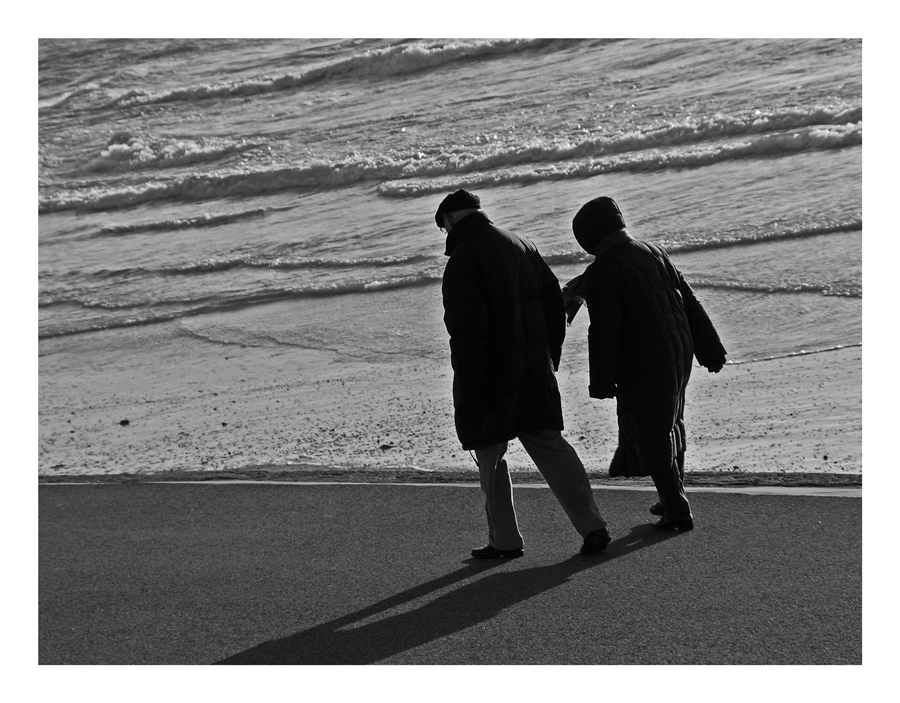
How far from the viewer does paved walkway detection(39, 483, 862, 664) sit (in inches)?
158

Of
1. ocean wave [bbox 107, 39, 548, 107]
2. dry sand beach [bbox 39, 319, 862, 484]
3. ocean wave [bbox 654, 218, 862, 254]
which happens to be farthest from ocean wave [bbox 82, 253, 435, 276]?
ocean wave [bbox 107, 39, 548, 107]

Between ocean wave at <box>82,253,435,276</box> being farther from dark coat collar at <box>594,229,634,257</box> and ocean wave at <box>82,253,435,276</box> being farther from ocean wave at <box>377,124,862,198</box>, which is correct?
dark coat collar at <box>594,229,634,257</box>

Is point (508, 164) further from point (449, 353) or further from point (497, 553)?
point (497, 553)

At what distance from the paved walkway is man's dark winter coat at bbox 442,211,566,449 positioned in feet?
2.44

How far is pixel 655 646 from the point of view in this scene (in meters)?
3.93

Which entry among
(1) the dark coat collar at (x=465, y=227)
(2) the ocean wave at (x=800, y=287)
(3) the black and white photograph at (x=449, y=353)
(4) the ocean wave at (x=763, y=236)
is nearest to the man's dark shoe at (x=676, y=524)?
(3) the black and white photograph at (x=449, y=353)

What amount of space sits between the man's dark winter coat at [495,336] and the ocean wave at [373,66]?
15.8 metres

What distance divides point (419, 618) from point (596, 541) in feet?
3.48

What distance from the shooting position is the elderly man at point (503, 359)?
466 cm

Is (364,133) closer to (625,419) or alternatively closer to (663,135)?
(663,135)

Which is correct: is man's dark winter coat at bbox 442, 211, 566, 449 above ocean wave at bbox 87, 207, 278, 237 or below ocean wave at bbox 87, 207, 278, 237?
below

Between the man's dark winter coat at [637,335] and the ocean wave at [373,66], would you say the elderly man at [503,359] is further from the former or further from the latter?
the ocean wave at [373,66]

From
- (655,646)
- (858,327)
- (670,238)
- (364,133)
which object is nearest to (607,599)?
(655,646)

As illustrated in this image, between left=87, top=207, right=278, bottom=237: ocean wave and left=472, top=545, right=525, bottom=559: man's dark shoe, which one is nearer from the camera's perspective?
left=472, top=545, right=525, bottom=559: man's dark shoe
